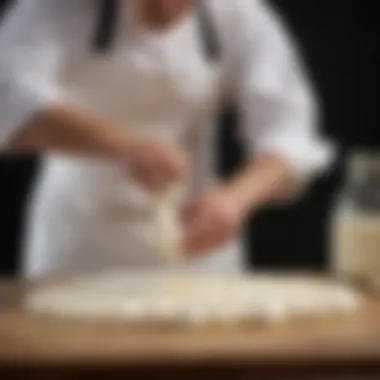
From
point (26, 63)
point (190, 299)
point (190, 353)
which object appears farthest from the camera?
point (26, 63)

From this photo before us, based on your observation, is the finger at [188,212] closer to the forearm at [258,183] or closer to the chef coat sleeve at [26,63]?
the forearm at [258,183]

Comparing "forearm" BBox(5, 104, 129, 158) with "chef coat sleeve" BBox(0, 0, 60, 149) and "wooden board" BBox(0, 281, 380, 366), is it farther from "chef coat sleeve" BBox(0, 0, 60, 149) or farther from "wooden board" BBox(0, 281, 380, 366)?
"wooden board" BBox(0, 281, 380, 366)

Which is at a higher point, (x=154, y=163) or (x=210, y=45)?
(x=210, y=45)

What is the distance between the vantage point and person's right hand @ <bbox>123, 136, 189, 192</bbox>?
92 centimetres

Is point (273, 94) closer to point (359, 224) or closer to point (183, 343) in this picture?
point (359, 224)

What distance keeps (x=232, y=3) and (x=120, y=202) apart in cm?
22

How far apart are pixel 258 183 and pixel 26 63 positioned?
25 cm

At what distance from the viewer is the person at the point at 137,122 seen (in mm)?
915

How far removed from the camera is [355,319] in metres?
0.76

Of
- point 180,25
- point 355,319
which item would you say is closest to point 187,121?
point 180,25

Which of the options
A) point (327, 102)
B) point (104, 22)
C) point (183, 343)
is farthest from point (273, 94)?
point (183, 343)

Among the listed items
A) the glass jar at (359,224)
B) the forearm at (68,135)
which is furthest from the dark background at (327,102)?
the forearm at (68,135)

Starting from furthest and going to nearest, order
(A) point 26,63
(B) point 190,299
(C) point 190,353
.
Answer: (A) point 26,63 → (B) point 190,299 → (C) point 190,353

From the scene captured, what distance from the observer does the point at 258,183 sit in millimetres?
949
